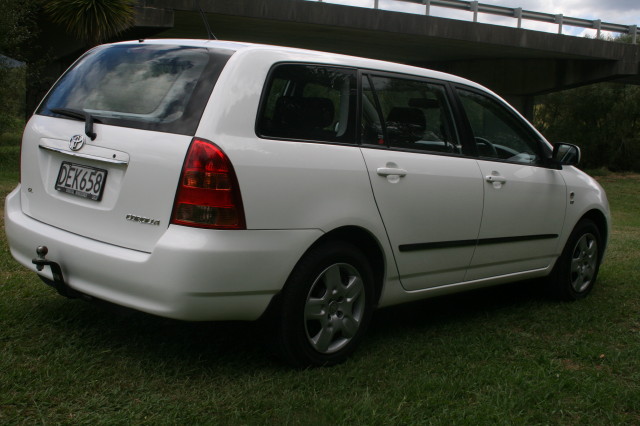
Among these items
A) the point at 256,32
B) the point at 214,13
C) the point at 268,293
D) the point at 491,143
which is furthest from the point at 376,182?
Result: the point at 256,32

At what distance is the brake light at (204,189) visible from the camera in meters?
3.48

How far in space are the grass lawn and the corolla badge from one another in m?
0.83

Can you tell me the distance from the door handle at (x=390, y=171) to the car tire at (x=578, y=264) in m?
2.13

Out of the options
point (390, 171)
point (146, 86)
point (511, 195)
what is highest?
point (146, 86)

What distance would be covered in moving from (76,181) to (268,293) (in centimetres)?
110

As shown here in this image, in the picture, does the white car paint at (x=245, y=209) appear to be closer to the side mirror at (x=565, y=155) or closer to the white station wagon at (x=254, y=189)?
the white station wagon at (x=254, y=189)

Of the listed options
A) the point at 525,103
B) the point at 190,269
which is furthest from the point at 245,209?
the point at 525,103

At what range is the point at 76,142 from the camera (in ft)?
12.6

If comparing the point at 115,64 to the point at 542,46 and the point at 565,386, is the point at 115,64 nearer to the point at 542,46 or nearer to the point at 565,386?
the point at 565,386

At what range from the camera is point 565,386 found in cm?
404

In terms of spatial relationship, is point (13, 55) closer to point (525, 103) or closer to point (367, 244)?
point (367, 244)

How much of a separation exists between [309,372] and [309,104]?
4.48ft

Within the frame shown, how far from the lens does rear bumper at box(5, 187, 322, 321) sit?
11.3 feet

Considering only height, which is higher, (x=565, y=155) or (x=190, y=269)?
(x=565, y=155)
